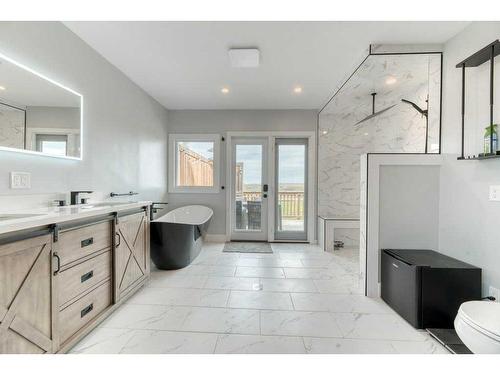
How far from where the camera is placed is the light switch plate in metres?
1.81

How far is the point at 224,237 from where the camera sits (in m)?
4.71

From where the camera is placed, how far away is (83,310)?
172cm

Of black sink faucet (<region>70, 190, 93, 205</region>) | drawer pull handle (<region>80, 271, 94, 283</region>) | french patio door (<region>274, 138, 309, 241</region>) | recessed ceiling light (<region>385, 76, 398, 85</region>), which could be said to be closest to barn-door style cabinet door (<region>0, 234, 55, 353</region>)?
drawer pull handle (<region>80, 271, 94, 283</region>)

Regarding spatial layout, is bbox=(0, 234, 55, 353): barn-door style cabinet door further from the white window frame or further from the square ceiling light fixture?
the white window frame

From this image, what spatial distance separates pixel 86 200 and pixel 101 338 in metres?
1.30

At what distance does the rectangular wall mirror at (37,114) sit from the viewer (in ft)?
5.44

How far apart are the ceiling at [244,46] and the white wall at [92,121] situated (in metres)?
0.20

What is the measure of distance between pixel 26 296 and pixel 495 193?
315 centimetres

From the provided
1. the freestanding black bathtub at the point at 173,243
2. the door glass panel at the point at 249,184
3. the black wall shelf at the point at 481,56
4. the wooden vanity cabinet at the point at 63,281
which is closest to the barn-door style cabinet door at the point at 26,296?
the wooden vanity cabinet at the point at 63,281

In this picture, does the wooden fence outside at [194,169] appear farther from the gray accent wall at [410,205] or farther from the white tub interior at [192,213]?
the gray accent wall at [410,205]

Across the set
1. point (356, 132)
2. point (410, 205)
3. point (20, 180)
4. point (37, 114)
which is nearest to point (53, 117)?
point (37, 114)

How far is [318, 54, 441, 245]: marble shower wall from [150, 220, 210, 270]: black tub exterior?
8.48 feet

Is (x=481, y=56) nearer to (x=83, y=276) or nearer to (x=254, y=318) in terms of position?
(x=254, y=318)
